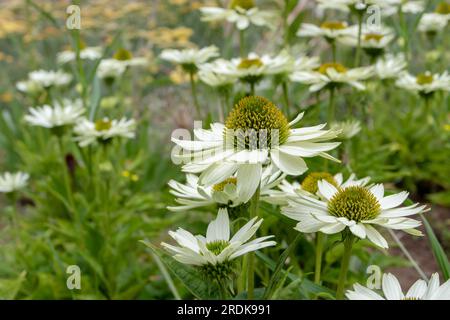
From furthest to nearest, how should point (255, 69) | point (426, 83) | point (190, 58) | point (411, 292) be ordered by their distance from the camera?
point (426, 83) < point (190, 58) < point (255, 69) < point (411, 292)

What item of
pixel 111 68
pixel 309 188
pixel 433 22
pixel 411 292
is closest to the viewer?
pixel 411 292

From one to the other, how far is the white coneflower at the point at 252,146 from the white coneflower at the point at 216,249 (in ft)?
0.24

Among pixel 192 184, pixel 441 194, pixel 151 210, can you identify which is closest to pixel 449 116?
pixel 441 194

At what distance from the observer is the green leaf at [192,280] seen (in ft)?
2.65

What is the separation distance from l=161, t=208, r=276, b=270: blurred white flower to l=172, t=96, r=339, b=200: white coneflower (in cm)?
7

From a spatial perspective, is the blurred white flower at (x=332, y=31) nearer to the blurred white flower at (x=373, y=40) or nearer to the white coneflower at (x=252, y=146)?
the blurred white flower at (x=373, y=40)

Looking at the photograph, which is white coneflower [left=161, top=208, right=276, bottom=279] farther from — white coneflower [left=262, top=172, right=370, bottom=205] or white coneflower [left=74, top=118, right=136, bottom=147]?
white coneflower [left=74, top=118, right=136, bottom=147]

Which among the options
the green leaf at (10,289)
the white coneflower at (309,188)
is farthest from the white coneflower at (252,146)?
the green leaf at (10,289)

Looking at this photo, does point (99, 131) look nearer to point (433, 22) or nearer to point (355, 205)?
point (355, 205)

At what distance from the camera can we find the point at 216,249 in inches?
31.6

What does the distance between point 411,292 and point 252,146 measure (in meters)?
0.30

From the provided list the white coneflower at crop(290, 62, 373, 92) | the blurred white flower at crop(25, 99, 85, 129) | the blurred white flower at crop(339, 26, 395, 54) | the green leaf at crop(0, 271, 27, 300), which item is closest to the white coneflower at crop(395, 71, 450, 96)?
the blurred white flower at crop(339, 26, 395, 54)

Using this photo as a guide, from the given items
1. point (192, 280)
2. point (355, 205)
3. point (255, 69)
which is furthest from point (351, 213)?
point (255, 69)

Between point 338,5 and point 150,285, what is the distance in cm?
93
